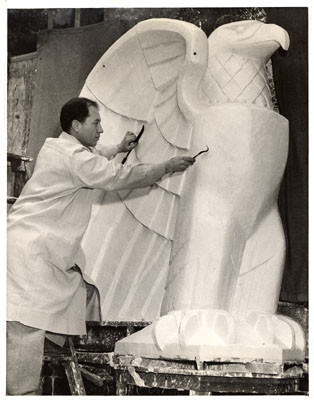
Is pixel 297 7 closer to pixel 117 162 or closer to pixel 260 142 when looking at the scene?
pixel 260 142

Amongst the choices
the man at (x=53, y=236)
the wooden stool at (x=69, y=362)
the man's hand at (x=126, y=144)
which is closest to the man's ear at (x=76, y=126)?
the man at (x=53, y=236)

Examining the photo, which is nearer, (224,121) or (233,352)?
(233,352)

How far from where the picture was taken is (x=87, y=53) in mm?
2354

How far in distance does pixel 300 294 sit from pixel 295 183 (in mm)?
→ 292

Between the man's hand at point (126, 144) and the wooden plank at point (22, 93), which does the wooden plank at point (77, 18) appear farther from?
the man's hand at point (126, 144)

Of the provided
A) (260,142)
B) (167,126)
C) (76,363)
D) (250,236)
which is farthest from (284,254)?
(76,363)

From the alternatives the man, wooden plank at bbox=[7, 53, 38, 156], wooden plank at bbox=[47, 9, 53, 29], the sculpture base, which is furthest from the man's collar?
the sculpture base

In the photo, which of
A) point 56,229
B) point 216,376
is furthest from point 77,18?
point 216,376

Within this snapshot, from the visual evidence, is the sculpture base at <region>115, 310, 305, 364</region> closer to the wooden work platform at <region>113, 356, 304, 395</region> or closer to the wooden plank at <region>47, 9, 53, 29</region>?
the wooden work platform at <region>113, 356, 304, 395</region>

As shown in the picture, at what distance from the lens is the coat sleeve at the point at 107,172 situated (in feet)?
6.81

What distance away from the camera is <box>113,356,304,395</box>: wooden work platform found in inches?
77.2

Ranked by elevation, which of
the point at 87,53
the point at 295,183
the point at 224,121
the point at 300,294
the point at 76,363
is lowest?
the point at 76,363

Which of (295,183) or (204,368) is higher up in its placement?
(295,183)

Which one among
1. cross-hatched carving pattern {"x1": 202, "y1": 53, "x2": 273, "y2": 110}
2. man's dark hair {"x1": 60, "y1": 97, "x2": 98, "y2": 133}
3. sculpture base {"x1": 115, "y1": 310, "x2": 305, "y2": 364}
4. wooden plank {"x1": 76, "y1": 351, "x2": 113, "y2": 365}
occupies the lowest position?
wooden plank {"x1": 76, "y1": 351, "x2": 113, "y2": 365}
